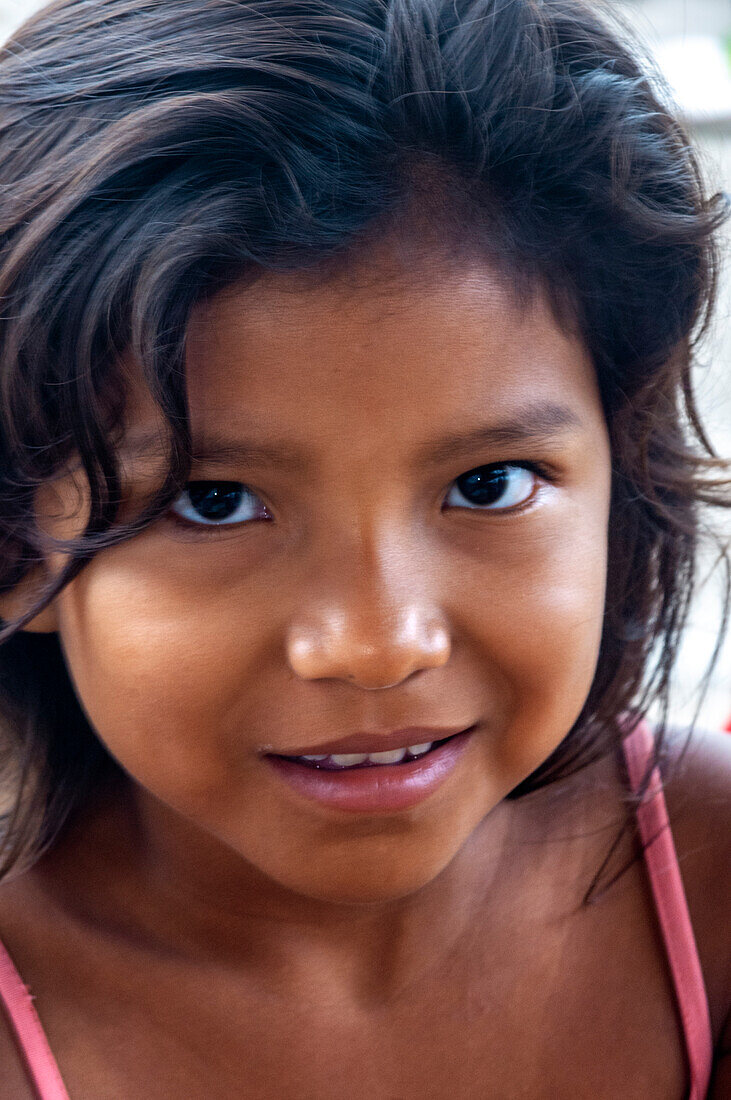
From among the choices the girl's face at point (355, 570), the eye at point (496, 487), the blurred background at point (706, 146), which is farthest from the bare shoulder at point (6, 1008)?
the blurred background at point (706, 146)

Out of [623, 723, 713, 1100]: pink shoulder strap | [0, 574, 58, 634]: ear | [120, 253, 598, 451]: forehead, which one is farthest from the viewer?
[623, 723, 713, 1100]: pink shoulder strap

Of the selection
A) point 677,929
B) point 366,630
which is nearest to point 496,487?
point 366,630

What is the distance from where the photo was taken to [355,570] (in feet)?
2.29

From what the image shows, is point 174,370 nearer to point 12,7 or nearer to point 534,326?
point 534,326

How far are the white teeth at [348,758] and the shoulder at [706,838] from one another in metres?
0.36

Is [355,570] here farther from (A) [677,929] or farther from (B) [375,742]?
(A) [677,929]

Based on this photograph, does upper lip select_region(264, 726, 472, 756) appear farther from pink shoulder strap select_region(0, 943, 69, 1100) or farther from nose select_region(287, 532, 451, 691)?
pink shoulder strap select_region(0, 943, 69, 1100)

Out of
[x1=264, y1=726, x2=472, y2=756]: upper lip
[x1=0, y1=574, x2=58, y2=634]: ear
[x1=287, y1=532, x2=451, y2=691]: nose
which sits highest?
[x1=287, y1=532, x2=451, y2=691]: nose

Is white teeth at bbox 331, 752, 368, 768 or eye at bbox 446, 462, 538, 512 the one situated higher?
eye at bbox 446, 462, 538, 512

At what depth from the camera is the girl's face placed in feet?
2.25

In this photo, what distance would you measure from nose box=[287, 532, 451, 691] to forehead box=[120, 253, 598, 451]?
75 mm

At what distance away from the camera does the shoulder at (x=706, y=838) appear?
98 centimetres

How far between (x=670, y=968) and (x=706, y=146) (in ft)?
2.04

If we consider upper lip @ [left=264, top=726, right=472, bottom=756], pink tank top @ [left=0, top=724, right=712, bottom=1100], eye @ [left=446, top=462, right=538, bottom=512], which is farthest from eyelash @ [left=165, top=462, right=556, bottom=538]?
pink tank top @ [left=0, top=724, right=712, bottom=1100]
